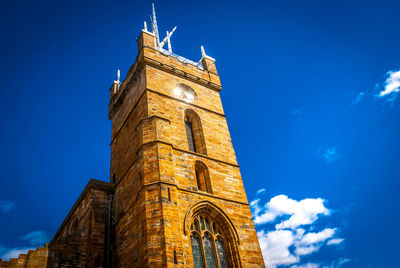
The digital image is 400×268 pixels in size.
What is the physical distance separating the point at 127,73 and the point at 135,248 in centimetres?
1245

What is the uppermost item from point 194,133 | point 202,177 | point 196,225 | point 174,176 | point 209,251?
point 194,133

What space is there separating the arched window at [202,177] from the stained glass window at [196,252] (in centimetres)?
243

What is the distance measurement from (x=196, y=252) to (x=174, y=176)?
3.03 m

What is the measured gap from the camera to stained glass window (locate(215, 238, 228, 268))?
1387 cm

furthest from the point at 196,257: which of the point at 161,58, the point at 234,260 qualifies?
the point at 161,58

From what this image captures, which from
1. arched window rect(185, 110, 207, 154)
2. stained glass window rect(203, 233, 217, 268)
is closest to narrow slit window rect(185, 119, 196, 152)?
arched window rect(185, 110, 207, 154)

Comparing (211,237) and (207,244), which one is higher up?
(211,237)

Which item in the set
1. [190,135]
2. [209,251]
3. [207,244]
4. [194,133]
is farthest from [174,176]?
[194,133]

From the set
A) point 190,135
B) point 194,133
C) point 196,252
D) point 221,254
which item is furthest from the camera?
point 194,133

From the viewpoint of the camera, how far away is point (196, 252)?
13.5 m

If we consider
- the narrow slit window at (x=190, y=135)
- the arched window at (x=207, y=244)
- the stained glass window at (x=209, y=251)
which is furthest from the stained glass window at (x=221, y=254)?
the narrow slit window at (x=190, y=135)

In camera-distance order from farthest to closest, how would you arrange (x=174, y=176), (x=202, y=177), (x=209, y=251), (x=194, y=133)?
(x=194, y=133) → (x=202, y=177) → (x=174, y=176) → (x=209, y=251)

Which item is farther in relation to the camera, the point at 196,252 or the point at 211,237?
the point at 211,237

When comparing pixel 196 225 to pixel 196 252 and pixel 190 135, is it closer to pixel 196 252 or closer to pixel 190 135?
pixel 196 252
